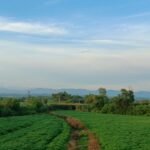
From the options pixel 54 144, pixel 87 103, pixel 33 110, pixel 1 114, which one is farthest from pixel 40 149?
pixel 87 103

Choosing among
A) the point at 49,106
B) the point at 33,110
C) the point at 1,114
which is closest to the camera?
the point at 1,114

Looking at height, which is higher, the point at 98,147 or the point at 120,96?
the point at 120,96

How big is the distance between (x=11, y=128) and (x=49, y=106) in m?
71.8

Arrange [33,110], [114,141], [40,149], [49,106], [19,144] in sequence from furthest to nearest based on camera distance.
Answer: [49,106] → [33,110] → [114,141] → [19,144] → [40,149]

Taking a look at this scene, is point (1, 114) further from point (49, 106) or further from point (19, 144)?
point (19, 144)

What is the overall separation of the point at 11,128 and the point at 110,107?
64.2 metres

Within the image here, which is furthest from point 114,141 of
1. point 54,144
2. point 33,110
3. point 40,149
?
point 33,110

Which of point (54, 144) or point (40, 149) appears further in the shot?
point (54, 144)

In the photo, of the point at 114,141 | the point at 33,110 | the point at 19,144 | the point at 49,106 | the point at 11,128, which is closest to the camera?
the point at 19,144

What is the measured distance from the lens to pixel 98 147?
34.9 m

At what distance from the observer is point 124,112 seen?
368 ft

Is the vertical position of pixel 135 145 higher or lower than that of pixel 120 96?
lower

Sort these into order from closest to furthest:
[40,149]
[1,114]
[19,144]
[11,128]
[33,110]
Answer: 1. [40,149]
2. [19,144]
3. [11,128]
4. [1,114]
5. [33,110]

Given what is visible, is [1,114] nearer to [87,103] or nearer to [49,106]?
[49,106]
